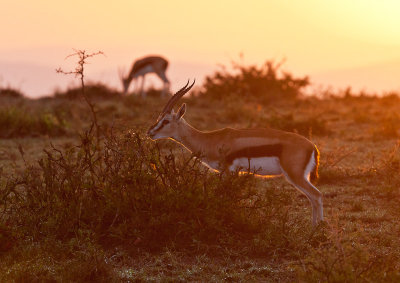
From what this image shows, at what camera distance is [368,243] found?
19.7 feet

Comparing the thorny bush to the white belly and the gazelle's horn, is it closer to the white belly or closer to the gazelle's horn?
the white belly

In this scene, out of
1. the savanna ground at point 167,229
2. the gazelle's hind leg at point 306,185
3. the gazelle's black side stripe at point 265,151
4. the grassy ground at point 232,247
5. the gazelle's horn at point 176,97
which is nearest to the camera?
the grassy ground at point 232,247

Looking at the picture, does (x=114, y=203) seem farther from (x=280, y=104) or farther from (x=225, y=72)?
(x=225, y=72)

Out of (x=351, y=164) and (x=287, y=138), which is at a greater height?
(x=287, y=138)

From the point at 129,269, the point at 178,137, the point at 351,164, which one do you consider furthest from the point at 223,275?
the point at 351,164

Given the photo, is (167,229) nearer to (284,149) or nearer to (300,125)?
(284,149)

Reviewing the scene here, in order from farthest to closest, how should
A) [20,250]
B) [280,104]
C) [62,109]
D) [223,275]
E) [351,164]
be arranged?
[280,104]
[62,109]
[351,164]
[20,250]
[223,275]

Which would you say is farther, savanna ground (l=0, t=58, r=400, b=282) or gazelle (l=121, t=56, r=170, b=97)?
gazelle (l=121, t=56, r=170, b=97)

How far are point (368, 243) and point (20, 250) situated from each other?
3.25m

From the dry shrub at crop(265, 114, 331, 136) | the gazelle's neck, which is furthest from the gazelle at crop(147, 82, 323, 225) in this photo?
the dry shrub at crop(265, 114, 331, 136)

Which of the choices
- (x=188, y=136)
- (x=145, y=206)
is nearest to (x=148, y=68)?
(x=188, y=136)

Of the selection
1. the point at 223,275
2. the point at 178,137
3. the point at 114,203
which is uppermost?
the point at 178,137

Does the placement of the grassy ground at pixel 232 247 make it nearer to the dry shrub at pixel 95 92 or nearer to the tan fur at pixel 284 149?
the tan fur at pixel 284 149

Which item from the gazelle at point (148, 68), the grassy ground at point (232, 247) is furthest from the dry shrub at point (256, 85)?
the grassy ground at point (232, 247)
